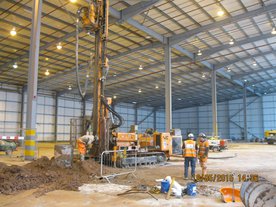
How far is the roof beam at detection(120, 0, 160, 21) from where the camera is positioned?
1885 cm

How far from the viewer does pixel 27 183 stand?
324 inches

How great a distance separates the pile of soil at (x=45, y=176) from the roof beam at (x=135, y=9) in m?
12.3

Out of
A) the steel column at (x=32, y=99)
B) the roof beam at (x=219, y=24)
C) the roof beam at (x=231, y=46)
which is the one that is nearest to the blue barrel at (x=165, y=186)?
the steel column at (x=32, y=99)

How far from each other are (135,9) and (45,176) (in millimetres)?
14227

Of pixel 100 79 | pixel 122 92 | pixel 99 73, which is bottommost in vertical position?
pixel 100 79

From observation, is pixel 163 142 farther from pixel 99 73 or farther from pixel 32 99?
pixel 32 99

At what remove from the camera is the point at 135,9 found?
1964 centimetres

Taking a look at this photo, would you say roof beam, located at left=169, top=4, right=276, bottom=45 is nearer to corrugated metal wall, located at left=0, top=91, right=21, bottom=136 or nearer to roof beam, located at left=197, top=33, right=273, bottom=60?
roof beam, located at left=197, top=33, right=273, bottom=60

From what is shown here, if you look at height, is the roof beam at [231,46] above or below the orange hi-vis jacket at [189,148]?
above

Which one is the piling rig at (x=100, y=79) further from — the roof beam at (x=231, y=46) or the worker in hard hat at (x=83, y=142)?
the roof beam at (x=231, y=46)

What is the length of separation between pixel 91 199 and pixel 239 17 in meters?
19.7

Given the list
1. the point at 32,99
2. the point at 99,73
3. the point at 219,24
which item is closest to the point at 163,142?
the point at 99,73

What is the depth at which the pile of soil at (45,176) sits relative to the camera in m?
7.99

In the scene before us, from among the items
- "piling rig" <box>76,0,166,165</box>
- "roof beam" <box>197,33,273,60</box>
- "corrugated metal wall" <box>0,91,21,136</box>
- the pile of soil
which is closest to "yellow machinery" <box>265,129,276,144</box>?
"roof beam" <box>197,33,273,60</box>
